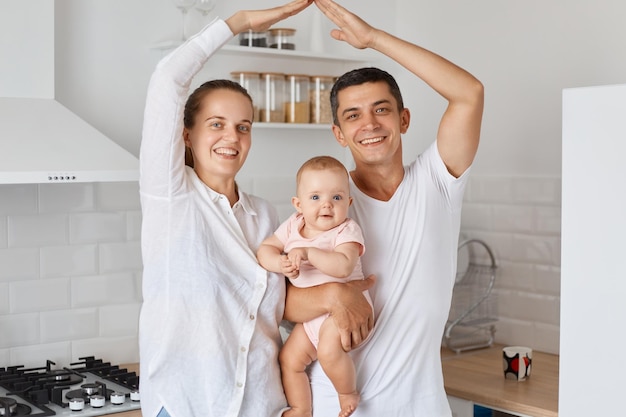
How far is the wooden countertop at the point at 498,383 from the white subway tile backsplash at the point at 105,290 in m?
1.16

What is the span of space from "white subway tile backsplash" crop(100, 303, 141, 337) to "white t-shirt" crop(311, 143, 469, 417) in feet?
4.04

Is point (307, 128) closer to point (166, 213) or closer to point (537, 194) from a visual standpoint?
point (537, 194)

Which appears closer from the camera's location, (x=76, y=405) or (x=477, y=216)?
(x=76, y=405)

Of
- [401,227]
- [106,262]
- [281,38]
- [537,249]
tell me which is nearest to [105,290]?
[106,262]

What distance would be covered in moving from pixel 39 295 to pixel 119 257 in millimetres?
312

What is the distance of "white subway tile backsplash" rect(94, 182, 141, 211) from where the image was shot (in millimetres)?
3254

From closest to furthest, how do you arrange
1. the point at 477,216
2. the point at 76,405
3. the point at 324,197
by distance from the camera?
the point at 324,197 → the point at 76,405 → the point at 477,216

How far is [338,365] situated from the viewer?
217 cm

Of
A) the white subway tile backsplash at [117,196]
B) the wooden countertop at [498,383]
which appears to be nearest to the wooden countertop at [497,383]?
the wooden countertop at [498,383]

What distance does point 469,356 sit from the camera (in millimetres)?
3434

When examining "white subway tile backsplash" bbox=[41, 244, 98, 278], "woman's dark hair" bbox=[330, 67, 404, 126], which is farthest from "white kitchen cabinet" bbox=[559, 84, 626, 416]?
"white subway tile backsplash" bbox=[41, 244, 98, 278]

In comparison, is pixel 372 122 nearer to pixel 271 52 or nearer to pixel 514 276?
pixel 271 52

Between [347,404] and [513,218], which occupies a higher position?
[513,218]

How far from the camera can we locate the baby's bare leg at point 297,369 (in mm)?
2207
